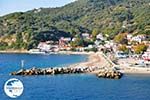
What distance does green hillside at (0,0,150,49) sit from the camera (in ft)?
320

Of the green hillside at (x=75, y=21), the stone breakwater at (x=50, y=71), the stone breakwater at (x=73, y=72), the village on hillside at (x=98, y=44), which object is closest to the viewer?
the stone breakwater at (x=73, y=72)

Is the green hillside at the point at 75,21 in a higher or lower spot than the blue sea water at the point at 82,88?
higher

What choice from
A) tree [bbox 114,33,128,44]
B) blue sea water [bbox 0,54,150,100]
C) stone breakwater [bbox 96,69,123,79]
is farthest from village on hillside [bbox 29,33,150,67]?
blue sea water [bbox 0,54,150,100]

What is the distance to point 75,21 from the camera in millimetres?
136875

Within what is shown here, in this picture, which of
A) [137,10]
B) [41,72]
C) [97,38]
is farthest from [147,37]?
[41,72]

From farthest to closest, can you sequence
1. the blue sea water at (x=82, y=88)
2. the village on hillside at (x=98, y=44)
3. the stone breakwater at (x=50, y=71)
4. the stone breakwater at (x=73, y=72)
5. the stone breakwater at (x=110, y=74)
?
the village on hillside at (x=98, y=44) → the stone breakwater at (x=50, y=71) → the stone breakwater at (x=73, y=72) → the stone breakwater at (x=110, y=74) → the blue sea water at (x=82, y=88)

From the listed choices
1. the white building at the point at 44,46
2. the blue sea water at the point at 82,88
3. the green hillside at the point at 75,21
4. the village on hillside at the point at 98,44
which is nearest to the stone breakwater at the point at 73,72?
the blue sea water at the point at 82,88

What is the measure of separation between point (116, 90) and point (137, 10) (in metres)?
90.4

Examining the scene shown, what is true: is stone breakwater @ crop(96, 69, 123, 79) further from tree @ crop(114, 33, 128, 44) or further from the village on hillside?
tree @ crop(114, 33, 128, 44)

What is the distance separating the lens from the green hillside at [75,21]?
97562 millimetres

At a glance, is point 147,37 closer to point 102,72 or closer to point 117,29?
point 117,29

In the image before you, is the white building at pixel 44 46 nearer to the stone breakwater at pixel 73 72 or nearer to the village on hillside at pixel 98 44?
the village on hillside at pixel 98 44

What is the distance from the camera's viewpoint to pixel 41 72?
4494 centimetres

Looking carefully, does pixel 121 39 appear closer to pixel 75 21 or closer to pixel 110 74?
pixel 75 21
